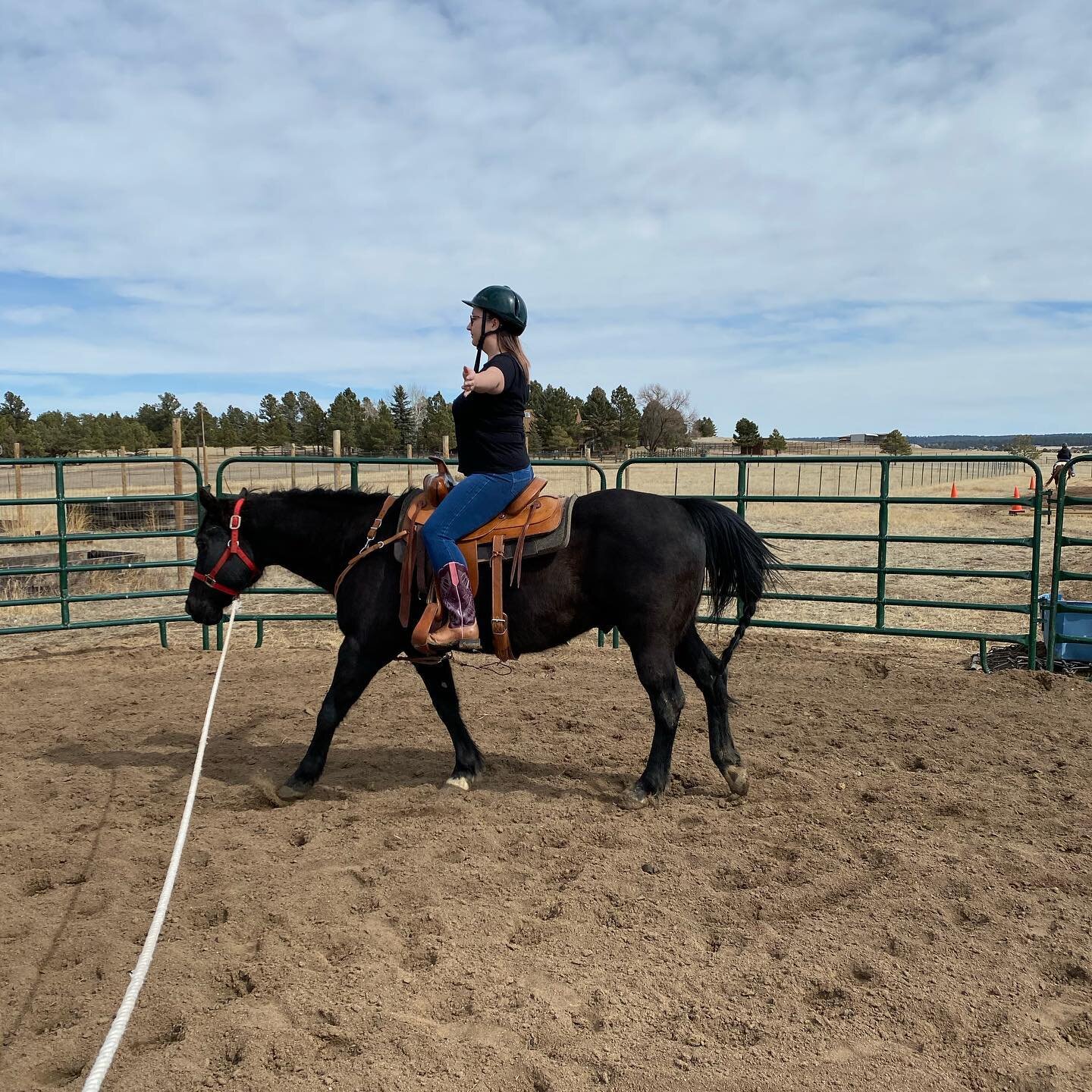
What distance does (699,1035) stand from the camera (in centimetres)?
235

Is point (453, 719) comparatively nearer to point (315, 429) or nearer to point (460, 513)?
point (460, 513)

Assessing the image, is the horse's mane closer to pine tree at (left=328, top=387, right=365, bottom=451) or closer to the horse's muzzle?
the horse's muzzle

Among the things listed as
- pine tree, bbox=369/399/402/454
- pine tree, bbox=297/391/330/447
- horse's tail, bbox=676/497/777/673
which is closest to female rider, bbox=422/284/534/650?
horse's tail, bbox=676/497/777/673

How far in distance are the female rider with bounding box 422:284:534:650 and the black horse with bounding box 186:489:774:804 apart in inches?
10.5

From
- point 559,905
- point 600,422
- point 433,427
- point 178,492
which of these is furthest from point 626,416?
point 559,905

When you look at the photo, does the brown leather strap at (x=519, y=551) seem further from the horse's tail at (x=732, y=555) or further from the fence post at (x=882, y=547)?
the fence post at (x=882, y=547)

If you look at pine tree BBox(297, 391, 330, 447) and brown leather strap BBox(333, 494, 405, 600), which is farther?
pine tree BBox(297, 391, 330, 447)

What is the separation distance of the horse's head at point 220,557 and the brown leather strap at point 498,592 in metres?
1.46

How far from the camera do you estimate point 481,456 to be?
159 inches

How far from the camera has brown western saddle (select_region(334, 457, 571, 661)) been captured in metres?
4.09

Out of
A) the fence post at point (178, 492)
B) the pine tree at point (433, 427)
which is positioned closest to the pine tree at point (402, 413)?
the pine tree at point (433, 427)

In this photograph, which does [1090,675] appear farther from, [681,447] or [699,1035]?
[681,447]

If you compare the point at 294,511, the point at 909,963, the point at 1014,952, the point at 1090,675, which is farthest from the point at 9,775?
the point at 1090,675

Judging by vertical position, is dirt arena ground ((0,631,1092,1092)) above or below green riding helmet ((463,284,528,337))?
below
